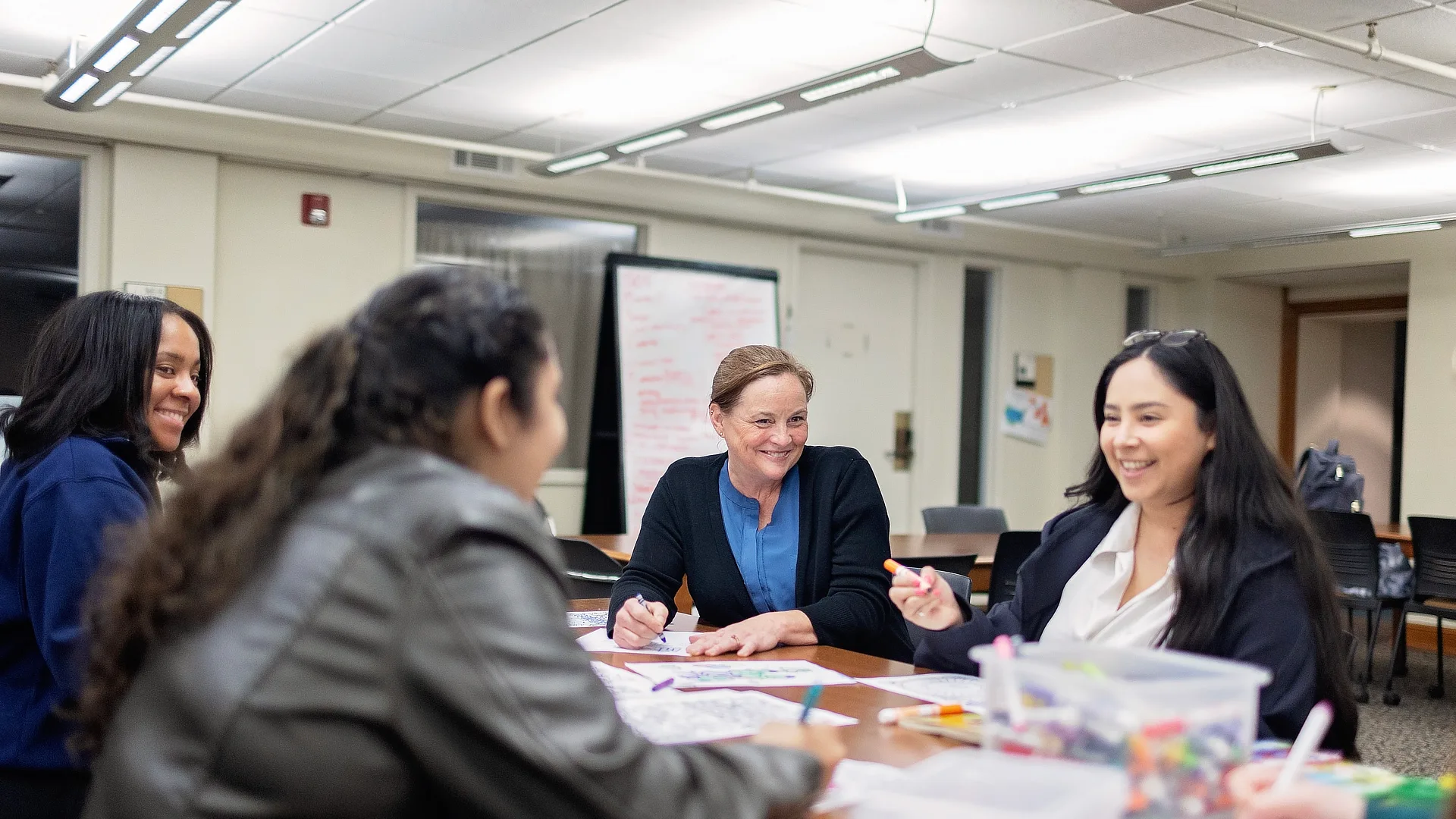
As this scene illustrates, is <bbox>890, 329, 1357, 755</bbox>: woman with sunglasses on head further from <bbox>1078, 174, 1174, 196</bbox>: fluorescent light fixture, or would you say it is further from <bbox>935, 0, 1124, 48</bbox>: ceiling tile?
<bbox>1078, 174, 1174, 196</bbox>: fluorescent light fixture

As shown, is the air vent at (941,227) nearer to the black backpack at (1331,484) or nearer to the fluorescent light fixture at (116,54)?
the black backpack at (1331,484)

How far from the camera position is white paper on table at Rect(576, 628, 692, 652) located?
2324mm

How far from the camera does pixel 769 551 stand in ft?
9.05

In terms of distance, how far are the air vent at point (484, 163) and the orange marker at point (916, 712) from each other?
5.59 meters

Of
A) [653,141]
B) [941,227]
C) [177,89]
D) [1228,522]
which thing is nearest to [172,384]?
[1228,522]

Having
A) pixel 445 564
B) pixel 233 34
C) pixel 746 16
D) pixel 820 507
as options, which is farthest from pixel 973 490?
pixel 445 564

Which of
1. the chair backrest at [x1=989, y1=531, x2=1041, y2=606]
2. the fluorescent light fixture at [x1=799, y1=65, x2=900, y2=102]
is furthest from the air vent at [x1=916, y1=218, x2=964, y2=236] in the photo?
the chair backrest at [x1=989, y1=531, x2=1041, y2=606]

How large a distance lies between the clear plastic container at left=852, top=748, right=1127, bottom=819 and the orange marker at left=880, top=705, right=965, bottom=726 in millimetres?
561

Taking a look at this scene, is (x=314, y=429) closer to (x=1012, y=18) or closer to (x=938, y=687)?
(x=938, y=687)

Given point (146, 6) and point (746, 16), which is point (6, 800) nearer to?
point (146, 6)

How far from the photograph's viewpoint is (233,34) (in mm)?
4930

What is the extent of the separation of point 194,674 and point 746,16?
12.9ft

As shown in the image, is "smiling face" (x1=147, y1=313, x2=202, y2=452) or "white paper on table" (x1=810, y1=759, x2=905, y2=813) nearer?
"white paper on table" (x1=810, y1=759, x2=905, y2=813)

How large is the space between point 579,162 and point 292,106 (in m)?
1.44
